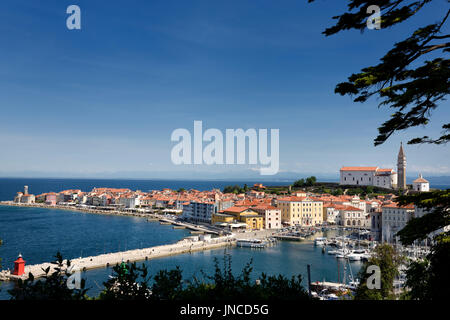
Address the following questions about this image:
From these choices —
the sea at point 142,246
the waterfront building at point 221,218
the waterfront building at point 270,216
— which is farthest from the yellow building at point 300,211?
the waterfront building at point 221,218

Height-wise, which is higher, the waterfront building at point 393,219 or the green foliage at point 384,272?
the green foliage at point 384,272

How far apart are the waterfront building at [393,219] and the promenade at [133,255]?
1309cm

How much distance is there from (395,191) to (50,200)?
197 feet

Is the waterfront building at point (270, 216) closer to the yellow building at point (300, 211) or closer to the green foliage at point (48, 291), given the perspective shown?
the yellow building at point (300, 211)

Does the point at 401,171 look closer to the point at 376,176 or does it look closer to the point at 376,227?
the point at 376,176

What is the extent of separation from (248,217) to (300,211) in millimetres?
7514

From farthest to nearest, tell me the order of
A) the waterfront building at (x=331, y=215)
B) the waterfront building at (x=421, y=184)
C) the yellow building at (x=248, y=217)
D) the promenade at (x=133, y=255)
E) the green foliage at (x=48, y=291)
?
the waterfront building at (x=421, y=184), the waterfront building at (x=331, y=215), the yellow building at (x=248, y=217), the promenade at (x=133, y=255), the green foliage at (x=48, y=291)

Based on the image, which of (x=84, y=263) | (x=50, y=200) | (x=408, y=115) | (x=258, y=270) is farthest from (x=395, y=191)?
(x=50, y=200)

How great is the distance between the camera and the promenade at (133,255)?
52.9 feet

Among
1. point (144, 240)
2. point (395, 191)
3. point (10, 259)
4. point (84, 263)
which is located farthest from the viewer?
point (395, 191)

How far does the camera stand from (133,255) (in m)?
20.6

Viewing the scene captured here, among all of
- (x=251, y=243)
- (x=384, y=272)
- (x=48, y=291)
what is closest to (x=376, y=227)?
(x=251, y=243)
